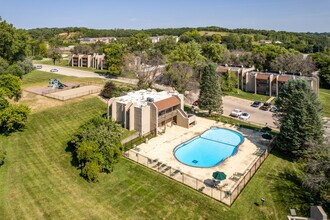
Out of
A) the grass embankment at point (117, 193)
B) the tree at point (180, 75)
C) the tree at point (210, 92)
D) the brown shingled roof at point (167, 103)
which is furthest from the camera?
the tree at point (180, 75)

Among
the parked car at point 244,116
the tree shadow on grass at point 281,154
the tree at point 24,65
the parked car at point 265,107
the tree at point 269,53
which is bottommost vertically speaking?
the tree shadow on grass at point 281,154

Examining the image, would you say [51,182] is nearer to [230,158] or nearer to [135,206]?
[135,206]

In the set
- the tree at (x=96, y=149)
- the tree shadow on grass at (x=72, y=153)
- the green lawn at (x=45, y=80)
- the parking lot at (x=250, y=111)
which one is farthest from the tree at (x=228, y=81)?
the tree shadow on grass at (x=72, y=153)

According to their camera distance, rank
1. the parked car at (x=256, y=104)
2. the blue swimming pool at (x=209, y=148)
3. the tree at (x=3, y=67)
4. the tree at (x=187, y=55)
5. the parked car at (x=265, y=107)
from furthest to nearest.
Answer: the tree at (x=187, y=55) → the parked car at (x=256, y=104) → the parked car at (x=265, y=107) → the tree at (x=3, y=67) → the blue swimming pool at (x=209, y=148)

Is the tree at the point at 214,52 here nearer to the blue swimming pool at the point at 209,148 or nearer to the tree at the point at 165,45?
the tree at the point at 165,45

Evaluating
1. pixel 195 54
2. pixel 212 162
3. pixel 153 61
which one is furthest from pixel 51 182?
pixel 195 54

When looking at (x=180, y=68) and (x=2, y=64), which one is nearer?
(x=2, y=64)
